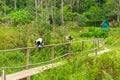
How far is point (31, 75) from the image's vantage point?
31.7ft

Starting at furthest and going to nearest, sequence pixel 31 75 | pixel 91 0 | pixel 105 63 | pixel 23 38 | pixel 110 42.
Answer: pixel 91 0 → pixel 110 42 → pixel 23 38 → pixel 105 63 → pixel 31 75

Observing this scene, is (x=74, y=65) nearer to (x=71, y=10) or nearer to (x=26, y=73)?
(x=26, y=73)

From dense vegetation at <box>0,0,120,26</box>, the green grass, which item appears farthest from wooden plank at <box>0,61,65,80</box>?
dense vegetation at <box>0,0,120,26</box>

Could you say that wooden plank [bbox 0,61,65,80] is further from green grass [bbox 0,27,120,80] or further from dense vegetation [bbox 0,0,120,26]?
dense vegetation [bbox 0,0,120,26]

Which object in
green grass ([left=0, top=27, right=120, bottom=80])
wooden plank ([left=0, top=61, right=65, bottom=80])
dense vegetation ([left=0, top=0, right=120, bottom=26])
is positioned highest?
wooden plank ([left=0, top=61, right=65, bottom=80])

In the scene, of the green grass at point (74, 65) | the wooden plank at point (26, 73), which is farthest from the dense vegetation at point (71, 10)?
the wooden plank at point (26, 73)

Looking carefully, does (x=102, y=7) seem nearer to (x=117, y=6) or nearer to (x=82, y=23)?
(x=117, y=6)

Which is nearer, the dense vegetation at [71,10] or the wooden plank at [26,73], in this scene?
the wooden plank at [26,73]

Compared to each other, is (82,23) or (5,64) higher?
(5,64)

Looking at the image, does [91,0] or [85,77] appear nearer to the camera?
[85,77]

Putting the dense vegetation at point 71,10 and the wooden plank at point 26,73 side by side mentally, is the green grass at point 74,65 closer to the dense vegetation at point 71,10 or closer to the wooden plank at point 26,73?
the wooden plank at point 26,73

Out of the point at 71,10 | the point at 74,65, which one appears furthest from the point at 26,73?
the point at 71,10

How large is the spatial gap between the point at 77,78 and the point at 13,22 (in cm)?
2693

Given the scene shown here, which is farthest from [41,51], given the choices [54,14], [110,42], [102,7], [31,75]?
[102,7]
